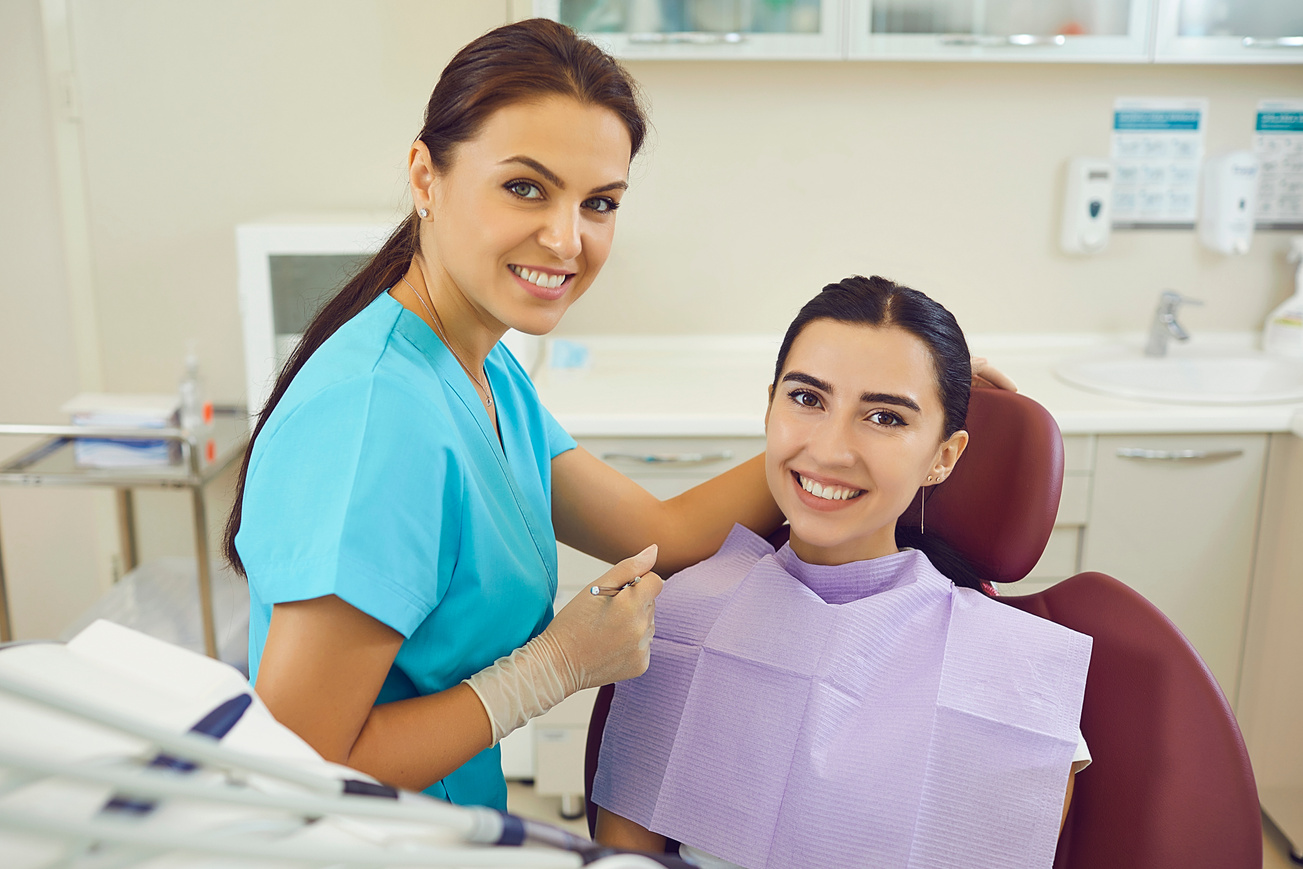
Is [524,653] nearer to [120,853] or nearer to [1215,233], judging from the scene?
[120,853]

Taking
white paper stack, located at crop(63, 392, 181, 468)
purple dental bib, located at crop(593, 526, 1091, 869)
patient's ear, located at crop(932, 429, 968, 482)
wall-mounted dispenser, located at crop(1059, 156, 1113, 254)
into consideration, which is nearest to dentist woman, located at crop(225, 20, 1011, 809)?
purple dental bib, located at crop(593, 526, 1091, 869)

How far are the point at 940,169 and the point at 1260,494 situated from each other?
1073 millimetres

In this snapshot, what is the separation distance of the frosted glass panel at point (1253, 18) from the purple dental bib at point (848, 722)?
1.78 m

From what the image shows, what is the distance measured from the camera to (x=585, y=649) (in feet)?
3.59

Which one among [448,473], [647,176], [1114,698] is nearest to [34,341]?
[647,176]

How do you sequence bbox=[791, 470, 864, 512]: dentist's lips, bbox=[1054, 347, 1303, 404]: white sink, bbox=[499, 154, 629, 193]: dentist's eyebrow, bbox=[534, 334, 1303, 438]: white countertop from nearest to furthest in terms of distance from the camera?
1. bbox=[499, 154, 629, 193]: dentist's eyebrow
2. bbox=[791, 470, 864, 512]: dentist's lips
3. bbox=[534, 334, 1303, 438]: white countertop
4. bbox=[1054, 347, 1303, 404]: white sink

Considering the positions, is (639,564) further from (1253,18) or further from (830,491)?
(1253,18)

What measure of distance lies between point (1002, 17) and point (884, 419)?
1.45 m

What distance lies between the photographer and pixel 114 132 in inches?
96.3

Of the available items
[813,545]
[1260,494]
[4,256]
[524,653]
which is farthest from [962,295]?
[4,256]

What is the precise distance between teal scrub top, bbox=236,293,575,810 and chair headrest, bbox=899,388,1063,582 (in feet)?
1.76

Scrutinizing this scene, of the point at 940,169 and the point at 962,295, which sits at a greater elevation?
the point at 940,169

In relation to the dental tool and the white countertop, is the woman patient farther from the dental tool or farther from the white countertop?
the white countertop

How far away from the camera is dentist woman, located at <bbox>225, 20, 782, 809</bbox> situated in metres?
0.89
